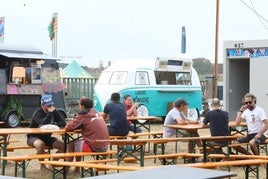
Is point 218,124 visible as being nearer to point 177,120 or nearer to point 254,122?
point 254,122

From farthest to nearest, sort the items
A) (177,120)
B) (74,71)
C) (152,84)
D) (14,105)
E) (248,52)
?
(74,71), (152,84), (14,105), (248,52), (177,120)

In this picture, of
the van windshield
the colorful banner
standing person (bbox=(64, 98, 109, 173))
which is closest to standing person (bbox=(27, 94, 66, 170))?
standing person (bbox=(64, 98, 109, 173))

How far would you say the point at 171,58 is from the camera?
899 inches

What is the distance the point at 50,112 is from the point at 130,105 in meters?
4.20

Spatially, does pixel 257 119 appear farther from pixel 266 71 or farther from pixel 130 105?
pixel 266 71

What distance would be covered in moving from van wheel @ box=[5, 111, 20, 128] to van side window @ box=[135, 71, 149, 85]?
446 centimetres

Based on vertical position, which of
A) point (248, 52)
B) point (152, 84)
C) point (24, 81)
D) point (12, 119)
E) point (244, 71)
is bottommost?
point (12, 119)

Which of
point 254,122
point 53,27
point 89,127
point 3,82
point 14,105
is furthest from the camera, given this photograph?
point 53,27

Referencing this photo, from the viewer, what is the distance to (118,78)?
21953 mm

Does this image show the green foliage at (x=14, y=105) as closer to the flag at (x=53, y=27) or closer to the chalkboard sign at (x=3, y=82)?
the chalkboard sign at (x=3, y=82)

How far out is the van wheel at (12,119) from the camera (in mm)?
18984

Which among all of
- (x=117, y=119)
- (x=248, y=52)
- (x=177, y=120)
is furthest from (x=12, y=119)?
(x=177, y=120)

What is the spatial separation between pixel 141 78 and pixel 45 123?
1209 centimetres

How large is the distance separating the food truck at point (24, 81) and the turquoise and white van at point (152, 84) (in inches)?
77.7
